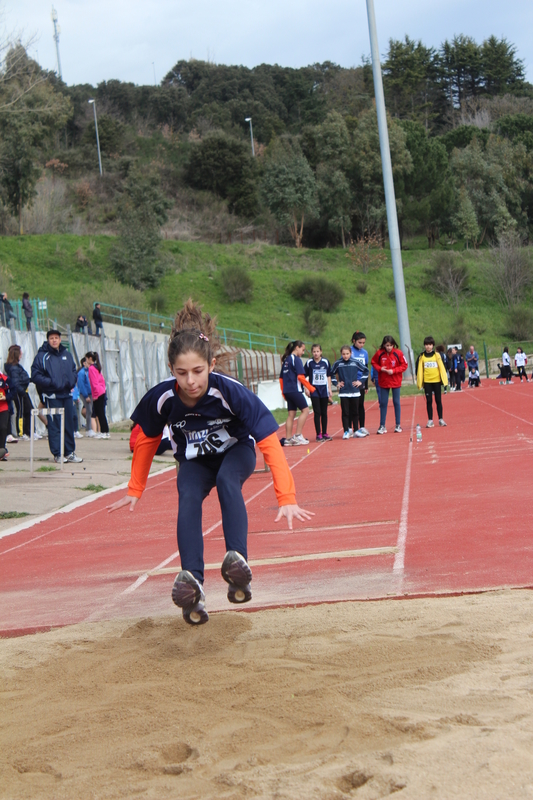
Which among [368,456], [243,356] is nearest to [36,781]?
[368,456]

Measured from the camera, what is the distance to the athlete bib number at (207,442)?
14.5ft

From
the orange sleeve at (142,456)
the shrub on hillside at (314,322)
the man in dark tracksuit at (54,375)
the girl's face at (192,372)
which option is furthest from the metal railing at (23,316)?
the shrub on hillside at (314,322)

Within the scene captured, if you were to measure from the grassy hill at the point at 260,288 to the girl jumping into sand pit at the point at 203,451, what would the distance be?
125 ft

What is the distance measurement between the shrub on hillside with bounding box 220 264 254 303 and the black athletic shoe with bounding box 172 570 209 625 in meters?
48.8

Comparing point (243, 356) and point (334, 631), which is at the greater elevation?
point (243, 356)

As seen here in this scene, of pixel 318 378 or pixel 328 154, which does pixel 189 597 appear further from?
pixel 328 154

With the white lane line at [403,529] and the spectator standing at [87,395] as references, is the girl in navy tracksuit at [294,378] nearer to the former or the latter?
the white lane line at [403,529]

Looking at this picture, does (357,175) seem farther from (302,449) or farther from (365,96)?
(302,449)

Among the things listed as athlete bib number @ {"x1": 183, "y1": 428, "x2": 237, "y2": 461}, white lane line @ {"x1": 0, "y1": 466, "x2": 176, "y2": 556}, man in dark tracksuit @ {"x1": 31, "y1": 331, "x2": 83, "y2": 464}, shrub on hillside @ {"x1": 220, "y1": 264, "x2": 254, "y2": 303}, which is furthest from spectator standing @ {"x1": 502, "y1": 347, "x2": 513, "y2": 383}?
athlete bib number @ {"x1": 183, "y1": 428, "x2": 237, "y2": 461}

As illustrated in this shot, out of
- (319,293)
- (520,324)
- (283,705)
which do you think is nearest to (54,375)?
(283,705)

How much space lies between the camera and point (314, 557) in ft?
19.7

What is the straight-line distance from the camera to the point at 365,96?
8175 cm

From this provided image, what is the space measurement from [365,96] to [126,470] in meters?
76.2

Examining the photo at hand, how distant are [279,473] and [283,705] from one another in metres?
1.25
